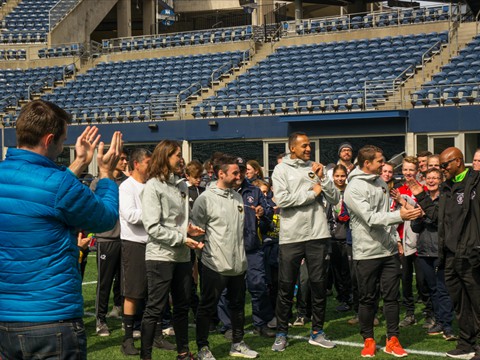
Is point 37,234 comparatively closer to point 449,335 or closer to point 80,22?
point 449,335

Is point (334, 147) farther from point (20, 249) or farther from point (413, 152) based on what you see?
point (20, 249)

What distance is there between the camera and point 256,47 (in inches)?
1197

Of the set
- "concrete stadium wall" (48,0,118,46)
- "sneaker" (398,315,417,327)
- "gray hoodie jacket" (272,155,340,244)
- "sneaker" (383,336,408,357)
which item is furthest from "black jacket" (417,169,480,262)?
"concrete stadium wall" (48,0,118,46)

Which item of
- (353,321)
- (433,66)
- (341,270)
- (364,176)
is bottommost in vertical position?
(353,321)

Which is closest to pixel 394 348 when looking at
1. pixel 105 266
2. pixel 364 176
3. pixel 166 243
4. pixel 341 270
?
pixel 364 176

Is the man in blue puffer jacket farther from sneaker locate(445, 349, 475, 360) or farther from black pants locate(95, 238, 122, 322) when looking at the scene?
black pants locate(95, 238, 122, 322)

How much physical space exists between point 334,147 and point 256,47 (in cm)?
934

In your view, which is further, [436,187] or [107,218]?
[436,187]

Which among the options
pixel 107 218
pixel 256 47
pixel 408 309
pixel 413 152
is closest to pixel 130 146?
pixel 256 47

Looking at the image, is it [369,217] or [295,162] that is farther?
[295,162]

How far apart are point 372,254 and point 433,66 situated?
17735 mm

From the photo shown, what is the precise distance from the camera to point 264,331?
844 cm

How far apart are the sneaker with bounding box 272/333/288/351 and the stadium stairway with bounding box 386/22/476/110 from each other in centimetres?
1487

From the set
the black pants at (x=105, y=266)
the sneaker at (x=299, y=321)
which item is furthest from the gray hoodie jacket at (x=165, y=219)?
the sneaker at (x=299, y=321)
